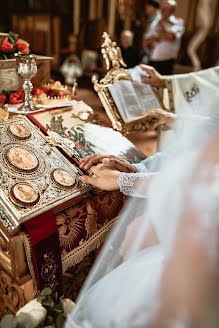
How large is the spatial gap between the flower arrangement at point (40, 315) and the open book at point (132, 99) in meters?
1.15

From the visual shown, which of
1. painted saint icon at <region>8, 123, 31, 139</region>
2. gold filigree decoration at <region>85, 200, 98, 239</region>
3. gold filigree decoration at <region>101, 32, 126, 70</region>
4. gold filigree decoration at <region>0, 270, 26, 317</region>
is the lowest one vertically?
gold filigree decoration at <region>0, 270, 26, 317</region>

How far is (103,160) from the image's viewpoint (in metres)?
1.17

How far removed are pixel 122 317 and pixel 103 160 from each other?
2.14 ft

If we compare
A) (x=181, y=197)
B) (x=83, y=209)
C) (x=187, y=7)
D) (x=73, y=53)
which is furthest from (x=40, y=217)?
(x=187, y=7)

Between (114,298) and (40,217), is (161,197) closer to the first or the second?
(114,298)

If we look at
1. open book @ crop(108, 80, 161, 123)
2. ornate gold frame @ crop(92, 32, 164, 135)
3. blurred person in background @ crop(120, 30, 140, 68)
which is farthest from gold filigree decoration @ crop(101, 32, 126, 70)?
blurred person in background @ crop(120, 30, 140, 68)

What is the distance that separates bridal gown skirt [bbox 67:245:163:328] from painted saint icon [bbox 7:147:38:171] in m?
0.56

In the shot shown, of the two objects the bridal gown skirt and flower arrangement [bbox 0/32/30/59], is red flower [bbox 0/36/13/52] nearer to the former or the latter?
flower arrangement [bbox 0/32/30/59]

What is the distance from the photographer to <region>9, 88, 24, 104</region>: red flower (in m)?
1.63

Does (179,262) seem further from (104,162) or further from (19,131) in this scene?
(19,131)

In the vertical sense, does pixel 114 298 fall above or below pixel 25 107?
below

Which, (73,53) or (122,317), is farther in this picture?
(73,53)

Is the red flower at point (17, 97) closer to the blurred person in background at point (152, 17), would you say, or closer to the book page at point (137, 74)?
the book page at point (137, 74)

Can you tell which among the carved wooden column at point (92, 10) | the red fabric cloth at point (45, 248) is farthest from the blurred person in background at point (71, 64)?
the red fabric cloth at point (45, 248)
